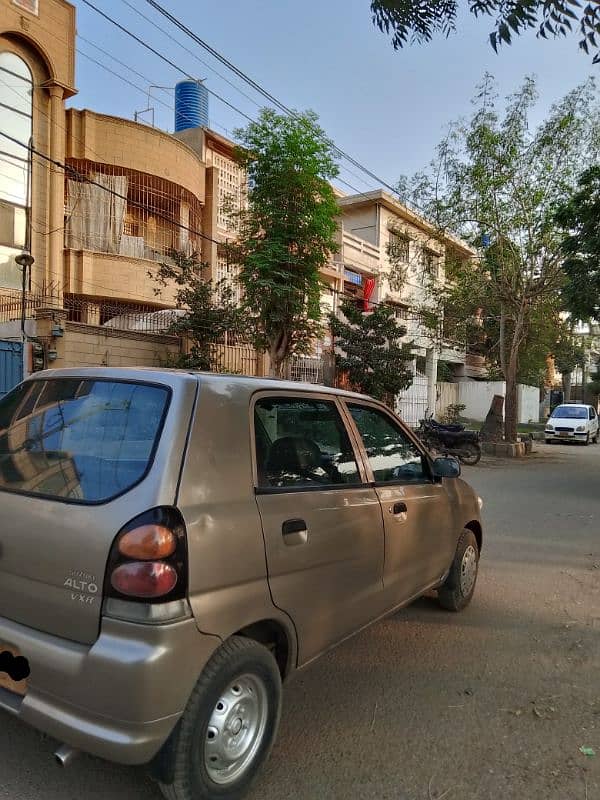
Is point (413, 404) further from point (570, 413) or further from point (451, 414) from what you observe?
point (570, 413)

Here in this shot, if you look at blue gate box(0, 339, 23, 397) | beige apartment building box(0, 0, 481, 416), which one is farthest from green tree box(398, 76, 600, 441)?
blue gate box(0, 339, 23, 397)

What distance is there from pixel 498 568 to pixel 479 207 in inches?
506

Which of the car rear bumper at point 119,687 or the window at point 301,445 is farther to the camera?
the window at point 301,445

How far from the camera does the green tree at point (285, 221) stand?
12680mm

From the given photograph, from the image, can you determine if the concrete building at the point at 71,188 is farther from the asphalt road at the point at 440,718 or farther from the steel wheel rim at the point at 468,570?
the asphalt road at the point at 440,718

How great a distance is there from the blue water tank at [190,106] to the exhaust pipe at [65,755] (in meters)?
23.5

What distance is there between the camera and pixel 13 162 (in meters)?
17.5

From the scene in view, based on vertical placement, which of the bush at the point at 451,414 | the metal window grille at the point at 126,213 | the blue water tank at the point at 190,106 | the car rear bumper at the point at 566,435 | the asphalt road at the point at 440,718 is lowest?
the car rear bumper at the point at 566,435

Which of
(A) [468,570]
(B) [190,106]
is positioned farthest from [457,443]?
(B) [190,106]

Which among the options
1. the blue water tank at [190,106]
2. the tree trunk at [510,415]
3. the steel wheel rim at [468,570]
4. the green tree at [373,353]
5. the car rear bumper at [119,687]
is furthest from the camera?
the blue water tank at [190,106]

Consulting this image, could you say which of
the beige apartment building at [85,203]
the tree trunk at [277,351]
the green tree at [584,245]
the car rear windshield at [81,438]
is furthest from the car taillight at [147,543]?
the beige apartment building at [85,203]

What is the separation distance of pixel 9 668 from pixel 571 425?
81.6 ft

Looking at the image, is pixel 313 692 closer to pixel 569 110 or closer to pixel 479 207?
pixel 479 207

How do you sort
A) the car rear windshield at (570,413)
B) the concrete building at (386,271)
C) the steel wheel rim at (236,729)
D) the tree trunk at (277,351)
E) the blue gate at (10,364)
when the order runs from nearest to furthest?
the steel wheel rim at (236,729) → the blue gate at (10,364) → the tree trunk at (277,351) → the concrete building at (386,271) → the car rear windshield at (570,413)
